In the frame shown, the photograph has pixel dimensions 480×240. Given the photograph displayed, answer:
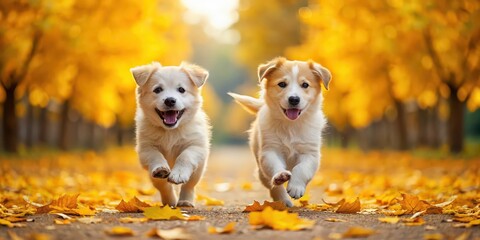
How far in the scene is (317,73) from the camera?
638 cm

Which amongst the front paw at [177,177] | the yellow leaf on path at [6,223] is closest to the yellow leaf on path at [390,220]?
the front paw at [177,177]

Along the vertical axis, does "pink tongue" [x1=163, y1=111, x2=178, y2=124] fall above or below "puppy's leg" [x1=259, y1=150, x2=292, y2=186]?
above

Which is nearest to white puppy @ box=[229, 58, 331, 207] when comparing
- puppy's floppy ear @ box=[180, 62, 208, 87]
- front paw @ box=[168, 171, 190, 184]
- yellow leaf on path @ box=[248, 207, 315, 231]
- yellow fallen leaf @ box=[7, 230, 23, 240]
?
puppy's floppy ear @ box=[180, 62, 208, 87]

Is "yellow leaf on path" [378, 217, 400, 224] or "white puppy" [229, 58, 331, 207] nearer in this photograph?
"yellow leaf on path" [378, 217, 400, 224]

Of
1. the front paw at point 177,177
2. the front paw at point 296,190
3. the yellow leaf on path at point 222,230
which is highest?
the front paw at point 177,177

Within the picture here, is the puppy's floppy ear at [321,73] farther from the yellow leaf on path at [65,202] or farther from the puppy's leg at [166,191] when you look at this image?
the yellow leaf on path at [65,202]

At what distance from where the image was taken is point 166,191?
21.2 ft

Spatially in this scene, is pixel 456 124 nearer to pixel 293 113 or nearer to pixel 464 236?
pixel 293 113

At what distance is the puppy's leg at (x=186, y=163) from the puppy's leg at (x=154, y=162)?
0.08 meters

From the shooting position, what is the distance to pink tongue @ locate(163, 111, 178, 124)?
620 cm

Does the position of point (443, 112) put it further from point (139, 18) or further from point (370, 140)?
point (139, 18)

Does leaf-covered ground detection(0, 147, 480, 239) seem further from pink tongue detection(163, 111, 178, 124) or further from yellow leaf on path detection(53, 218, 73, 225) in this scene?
pink tongue detection(163, 111, 178, 124)

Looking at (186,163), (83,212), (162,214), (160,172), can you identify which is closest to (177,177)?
(160,172)

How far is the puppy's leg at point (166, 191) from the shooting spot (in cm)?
639
